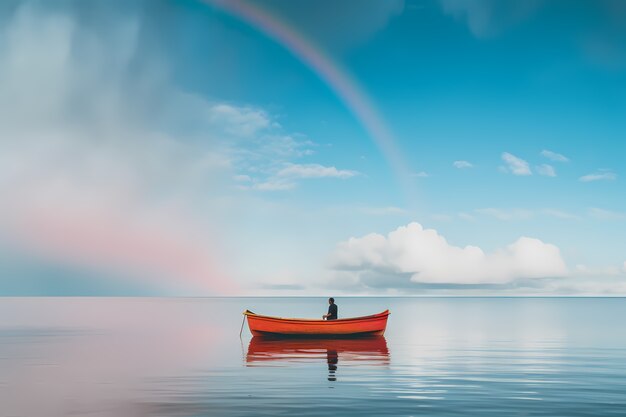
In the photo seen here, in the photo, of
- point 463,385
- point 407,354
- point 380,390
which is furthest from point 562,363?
point 380,390

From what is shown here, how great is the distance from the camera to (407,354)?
41469 mm

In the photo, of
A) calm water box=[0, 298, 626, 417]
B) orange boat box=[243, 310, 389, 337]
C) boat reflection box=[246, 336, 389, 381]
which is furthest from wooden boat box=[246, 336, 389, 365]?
orange boat box=[243, 310, 389, 337]

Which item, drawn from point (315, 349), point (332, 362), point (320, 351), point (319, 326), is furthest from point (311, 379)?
point (319, 326)

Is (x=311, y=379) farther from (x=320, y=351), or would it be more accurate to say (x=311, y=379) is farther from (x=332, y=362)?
(x=320, y=351)

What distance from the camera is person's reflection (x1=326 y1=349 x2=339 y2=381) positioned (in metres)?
29.2

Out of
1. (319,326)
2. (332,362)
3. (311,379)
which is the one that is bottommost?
(311,379)

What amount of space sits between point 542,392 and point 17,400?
67.0 ft

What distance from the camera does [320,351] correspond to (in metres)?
41.8

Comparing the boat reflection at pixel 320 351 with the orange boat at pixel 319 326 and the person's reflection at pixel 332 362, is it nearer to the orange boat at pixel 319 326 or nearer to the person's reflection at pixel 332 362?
the person's reflection at pixel 332 362

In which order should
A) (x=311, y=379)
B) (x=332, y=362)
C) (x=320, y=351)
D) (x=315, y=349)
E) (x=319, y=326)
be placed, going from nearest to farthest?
1. (x=311, y=379)
2. (x=332, y=362)
3. (x=320, y=351)
4. (x=315, y=349)
5. (x=319, y=326)

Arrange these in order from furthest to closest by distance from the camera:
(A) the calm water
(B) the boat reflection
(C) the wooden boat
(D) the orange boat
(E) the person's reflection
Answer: (D) the orange boat → (C) the wooden boat → (B) the boat reflection → (E) the person's reflection → (A) the calm water

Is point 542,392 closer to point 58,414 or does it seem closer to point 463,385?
point 463,385

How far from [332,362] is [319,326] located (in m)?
12.4

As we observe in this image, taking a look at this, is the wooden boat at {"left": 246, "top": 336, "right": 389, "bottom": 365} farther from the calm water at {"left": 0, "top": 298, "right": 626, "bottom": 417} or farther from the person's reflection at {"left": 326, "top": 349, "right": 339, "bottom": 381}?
the calm water at {"left": 0, "top": 298, "right": 626, "bottom": 417}
